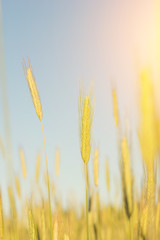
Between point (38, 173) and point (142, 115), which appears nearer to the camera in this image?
point (142, 115)

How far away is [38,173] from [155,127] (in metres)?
0.95

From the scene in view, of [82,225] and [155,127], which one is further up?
[155,127]

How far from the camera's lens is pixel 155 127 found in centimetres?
46

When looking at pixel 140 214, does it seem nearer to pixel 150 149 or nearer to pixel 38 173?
pixel 150 149

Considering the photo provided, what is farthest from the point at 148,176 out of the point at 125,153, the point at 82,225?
the point at 82,225

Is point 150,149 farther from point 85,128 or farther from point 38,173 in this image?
point 38,173

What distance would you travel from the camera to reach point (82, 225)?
5.71 feet

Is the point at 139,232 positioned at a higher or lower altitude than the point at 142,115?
lower

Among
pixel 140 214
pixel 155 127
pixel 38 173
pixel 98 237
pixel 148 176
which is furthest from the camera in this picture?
pixel 38 173

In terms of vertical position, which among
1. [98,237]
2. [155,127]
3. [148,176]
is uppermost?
[155,127]

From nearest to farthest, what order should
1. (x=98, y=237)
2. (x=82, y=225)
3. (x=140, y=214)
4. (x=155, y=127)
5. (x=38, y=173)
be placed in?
(x=155, y=127) → (x=140, y=214) → (x=98, y=237) → (x=38, y=173) → (x=82, y=225)

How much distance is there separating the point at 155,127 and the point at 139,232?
33cm

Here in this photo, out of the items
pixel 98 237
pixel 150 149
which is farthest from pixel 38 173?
pixel 150 149

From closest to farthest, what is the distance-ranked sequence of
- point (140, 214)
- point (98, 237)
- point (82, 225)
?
point (140, 214) < point (98, 237) < point (82, 225)
